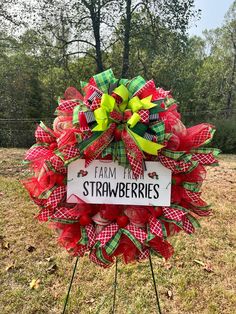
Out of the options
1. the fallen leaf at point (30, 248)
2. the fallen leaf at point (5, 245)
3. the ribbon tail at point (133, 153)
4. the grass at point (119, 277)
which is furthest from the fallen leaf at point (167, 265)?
the ribbon tail at point (133, 153)

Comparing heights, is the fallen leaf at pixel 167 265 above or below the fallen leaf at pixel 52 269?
below

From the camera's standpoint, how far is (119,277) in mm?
2617

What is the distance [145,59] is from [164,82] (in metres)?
2.11

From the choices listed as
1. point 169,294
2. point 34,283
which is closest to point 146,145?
point 169,294

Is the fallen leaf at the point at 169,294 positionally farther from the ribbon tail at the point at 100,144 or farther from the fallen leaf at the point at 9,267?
the ribbon tail at the point at 100,144

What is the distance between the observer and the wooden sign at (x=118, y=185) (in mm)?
1371

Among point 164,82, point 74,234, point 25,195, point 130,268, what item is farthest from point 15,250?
point 164,82

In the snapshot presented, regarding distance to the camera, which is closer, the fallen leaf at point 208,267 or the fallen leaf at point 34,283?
the fallen leaf at point 34,283

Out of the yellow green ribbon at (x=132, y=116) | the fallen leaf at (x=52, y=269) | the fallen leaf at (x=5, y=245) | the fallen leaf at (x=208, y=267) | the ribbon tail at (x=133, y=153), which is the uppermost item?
the yellow green ribbon at (x=132, y=116)

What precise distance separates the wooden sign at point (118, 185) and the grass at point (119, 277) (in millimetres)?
1266

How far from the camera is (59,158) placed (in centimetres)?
135

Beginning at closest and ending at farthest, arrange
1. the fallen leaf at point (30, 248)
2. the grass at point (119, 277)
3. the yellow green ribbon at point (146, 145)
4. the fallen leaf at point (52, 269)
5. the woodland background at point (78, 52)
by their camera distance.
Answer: the yellow green ribbon at point (146, 145)
the grass at point (119, 277)
the fallen leaf at point (52, 269)
the fallen leaf at point (30, 248)
the woodland background at point (78, 52)

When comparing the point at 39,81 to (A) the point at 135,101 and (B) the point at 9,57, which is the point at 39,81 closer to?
(B) the point at 9,57

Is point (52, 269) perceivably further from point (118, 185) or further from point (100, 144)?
point (100, 144)
